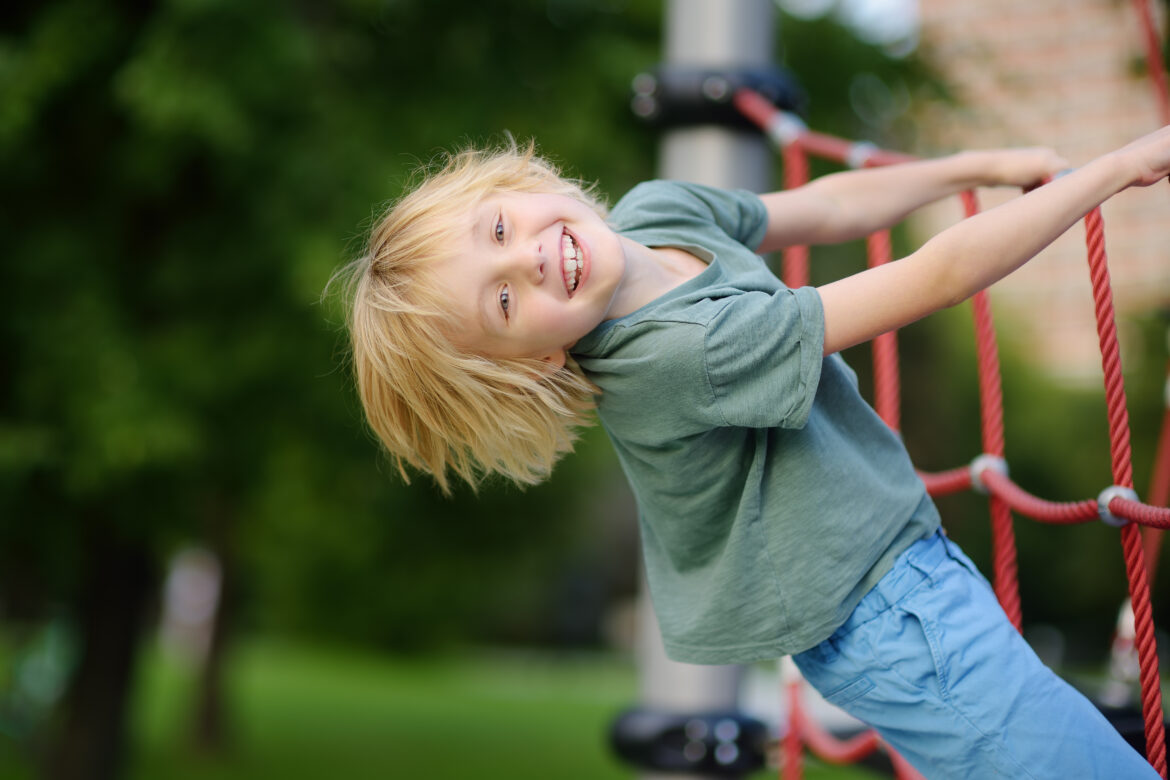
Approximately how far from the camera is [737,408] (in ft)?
3.92

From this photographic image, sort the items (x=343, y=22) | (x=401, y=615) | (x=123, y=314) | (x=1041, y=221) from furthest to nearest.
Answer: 1. (x=401, y=615)
2. (x=343, y=22)
3. (x=123, y=314)
4. (x=1041, y=221)

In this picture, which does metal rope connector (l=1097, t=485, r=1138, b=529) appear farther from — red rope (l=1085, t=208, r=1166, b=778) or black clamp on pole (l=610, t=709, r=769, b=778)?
black clamp on pole (l=610, t=709, r=769, b=778)

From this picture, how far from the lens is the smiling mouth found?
130 centimetres

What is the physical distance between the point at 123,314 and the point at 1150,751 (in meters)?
3.35

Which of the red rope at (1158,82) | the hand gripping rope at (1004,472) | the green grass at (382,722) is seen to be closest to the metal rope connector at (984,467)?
the hand gripping rope at (1004,472)

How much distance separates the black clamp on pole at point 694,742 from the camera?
6.72ft

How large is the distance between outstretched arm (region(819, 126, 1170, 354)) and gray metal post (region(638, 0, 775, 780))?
1035mm

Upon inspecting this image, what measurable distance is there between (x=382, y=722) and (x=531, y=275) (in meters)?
9.51

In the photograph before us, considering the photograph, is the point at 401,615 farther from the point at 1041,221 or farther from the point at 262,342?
the point at 1041,221

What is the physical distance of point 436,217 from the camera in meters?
1.39

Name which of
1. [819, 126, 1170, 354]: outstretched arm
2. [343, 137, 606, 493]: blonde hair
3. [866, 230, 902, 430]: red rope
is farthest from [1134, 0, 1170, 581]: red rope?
[343, 137, 606, 493]: blonde hair

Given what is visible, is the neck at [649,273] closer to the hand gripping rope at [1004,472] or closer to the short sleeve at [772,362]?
the short sleeve at [772,362]

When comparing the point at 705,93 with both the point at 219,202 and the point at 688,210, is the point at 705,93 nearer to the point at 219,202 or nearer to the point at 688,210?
the point at 688,210

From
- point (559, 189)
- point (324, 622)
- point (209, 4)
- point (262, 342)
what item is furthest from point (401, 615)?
point (559, 189)
